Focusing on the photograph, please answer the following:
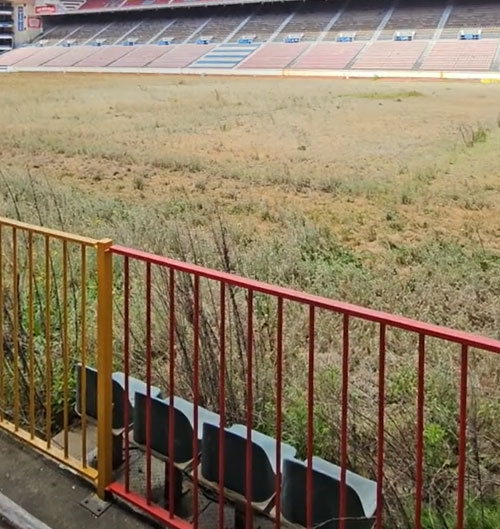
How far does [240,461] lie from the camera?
2.84 m

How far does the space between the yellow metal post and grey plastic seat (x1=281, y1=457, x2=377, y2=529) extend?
0.82 meters

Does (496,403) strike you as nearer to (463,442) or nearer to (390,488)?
(390,488)

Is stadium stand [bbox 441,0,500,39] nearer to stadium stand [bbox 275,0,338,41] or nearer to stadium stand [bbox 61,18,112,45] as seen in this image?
stadium stand [bbox 275,0,338,41]

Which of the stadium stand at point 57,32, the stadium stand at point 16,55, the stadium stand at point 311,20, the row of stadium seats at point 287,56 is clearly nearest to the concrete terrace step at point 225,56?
the row of stadium seats at point 287,56

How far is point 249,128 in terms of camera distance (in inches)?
768

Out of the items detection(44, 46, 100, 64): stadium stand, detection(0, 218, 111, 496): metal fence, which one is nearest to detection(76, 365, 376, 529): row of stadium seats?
detection(0, 218, 111, 496): metal fence

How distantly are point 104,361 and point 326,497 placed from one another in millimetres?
1067

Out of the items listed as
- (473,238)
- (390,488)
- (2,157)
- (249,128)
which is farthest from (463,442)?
(249,128)

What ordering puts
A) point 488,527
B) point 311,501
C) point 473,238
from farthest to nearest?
1. point 473,238
2. point 488,527
3. point 311,501

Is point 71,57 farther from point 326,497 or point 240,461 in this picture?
point 326,497

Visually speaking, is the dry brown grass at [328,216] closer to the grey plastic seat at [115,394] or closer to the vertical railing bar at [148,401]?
the grey plastic seat at [115,394]

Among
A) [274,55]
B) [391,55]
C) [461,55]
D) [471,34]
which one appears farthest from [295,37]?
[461,55]

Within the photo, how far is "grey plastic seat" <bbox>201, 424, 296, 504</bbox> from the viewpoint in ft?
9.18

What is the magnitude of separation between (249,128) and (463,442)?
17.8 meters
